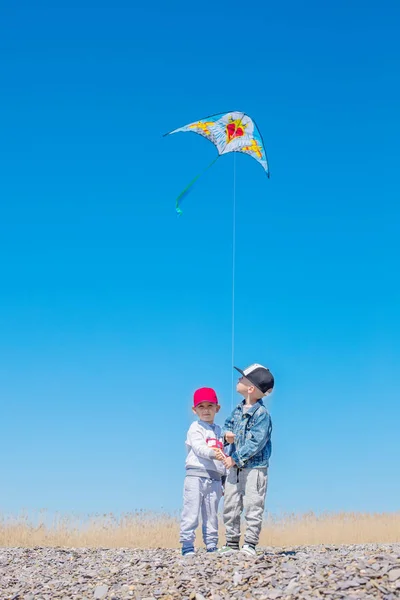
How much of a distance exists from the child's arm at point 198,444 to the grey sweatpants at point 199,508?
394 mm

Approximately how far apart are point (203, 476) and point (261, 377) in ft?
5.31

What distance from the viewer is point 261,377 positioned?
10219 mm

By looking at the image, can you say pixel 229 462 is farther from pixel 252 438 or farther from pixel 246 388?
pixel 246 388

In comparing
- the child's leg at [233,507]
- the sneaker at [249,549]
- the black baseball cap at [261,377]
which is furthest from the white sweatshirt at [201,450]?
the sneaker at [249,549]

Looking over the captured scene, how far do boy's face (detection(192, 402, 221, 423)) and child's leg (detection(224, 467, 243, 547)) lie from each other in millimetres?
879

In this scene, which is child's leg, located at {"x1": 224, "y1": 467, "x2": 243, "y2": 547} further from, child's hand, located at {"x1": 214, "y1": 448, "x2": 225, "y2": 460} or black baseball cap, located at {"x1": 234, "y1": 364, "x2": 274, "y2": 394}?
black baseball cap, located at {"x1": 234, "y1": 364, "x2": 274, "y2": 394}

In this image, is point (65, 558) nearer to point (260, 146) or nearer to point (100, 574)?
point (100, 574)

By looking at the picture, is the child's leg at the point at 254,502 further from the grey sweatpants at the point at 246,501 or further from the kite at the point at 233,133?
the kite at the point at 233,133

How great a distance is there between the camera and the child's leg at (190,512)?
→ 33.7 ft

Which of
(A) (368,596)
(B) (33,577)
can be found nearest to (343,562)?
(A) (368,596)

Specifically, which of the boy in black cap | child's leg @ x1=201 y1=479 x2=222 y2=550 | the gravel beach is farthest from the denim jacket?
the gravel beach

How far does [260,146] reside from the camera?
14656mm

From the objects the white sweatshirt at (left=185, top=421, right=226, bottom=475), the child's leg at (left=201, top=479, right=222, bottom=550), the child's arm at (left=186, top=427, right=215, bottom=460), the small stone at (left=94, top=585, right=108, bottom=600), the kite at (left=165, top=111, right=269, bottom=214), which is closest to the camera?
the small stone at (left=94, top=585, right=108, bottom=600)

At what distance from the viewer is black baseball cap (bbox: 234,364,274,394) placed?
33.5 ft
